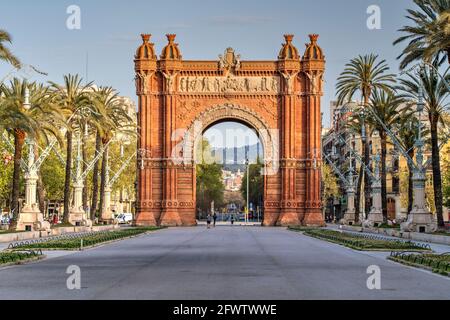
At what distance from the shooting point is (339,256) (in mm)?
30359

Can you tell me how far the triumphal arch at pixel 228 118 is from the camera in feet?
256

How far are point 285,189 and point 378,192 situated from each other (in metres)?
13.1

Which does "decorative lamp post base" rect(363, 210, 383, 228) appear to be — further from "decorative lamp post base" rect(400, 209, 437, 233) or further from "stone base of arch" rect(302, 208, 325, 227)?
"decorative lamp post base" rect(400, 209, 437, 233)

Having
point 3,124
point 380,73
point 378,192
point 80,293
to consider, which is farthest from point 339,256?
point 380,73

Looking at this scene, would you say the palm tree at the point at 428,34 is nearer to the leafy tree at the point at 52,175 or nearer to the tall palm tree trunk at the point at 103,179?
the tall palm tree trunk at the point at 103,179

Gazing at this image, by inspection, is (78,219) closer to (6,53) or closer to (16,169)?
(16,169)

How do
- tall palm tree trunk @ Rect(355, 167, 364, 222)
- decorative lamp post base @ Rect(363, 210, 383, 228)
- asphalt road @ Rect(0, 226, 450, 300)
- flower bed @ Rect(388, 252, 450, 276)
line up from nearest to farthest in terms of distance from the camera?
1. asphalt road @ Rect(0, 226, 450, 300)
2. flower bed @ Rect(388, 252, 450, 276)
3. decorative lamp post base @ Rect(363, 210, 383, 228)
4. tall palm tree trunk @ Rect(355, 167, 364, 222)

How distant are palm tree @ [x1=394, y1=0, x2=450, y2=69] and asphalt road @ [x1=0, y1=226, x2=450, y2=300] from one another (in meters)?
16.4

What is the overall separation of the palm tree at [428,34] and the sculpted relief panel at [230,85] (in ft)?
97.2

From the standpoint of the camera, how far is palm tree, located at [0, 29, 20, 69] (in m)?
38.3

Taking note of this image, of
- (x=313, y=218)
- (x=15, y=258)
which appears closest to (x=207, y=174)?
(x=313, y=218)

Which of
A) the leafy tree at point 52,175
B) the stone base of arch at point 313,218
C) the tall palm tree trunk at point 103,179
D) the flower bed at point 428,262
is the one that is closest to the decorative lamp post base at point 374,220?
the stone base of arch at point 313,218

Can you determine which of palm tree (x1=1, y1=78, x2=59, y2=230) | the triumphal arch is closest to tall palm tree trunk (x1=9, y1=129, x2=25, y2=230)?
palm tree (x1=1, y1=78, x2=59, y2=230)

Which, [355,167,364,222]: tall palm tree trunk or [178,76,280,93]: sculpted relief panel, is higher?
[178,76,280,93]: sculpted relief panel
